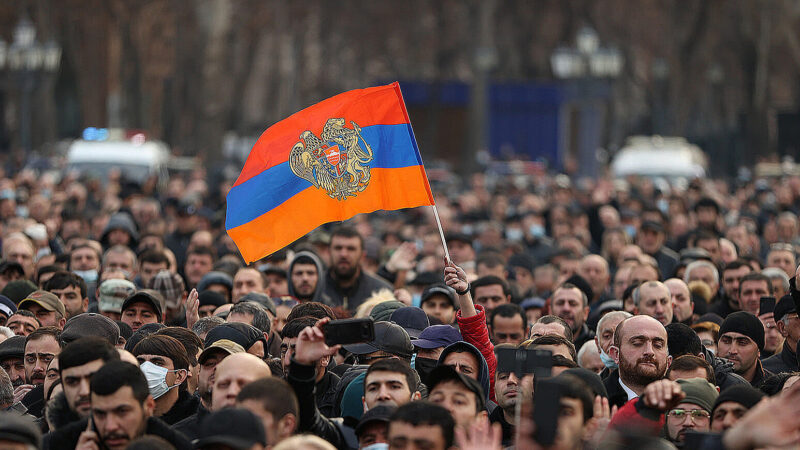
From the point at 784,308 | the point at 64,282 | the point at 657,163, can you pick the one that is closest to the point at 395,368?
the point at 784,308

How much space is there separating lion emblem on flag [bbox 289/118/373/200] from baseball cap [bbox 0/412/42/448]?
12.3 feet

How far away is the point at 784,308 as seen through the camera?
10156 millimetres

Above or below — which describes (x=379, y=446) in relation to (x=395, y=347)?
below

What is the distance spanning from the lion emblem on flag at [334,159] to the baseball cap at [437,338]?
1.15 meters

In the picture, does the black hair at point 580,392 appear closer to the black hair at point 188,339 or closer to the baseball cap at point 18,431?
the baseball cap at point 18,431

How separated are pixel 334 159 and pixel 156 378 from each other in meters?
2.27

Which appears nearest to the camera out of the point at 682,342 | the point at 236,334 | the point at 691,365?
the point at 691,365

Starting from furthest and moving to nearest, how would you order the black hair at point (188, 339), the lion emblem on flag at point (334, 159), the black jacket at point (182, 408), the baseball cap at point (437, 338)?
the lion emblem on flag at point (334, 159), the baseball cap at point (437, 338), the black hair at point (188, 339), the black jacket at point (182, 408)

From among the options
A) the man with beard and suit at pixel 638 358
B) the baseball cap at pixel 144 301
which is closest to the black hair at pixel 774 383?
the man with beard and suit at pixel 638 358

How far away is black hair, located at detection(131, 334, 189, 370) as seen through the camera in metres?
8.22

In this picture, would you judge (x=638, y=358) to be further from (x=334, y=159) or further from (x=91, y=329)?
(x=91, y=329)

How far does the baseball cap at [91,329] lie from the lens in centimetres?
904

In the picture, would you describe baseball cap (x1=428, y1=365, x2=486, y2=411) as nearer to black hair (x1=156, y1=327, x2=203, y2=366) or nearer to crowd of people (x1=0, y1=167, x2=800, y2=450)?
crowd of people (x1=0, y1=167, x2=800, y2=450)

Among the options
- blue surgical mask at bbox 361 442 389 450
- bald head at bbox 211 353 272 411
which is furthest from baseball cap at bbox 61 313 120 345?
blue surgical mask at bbox 361 442 389 450
